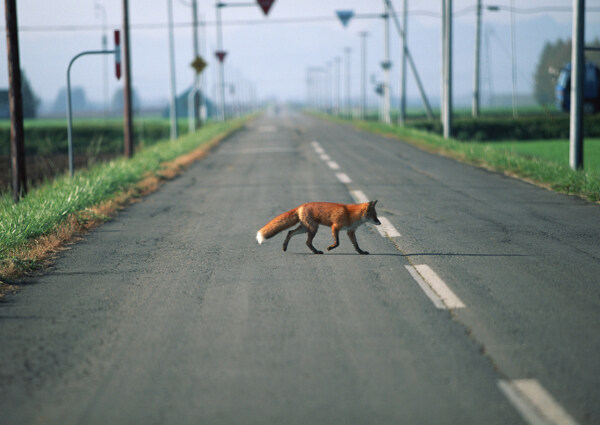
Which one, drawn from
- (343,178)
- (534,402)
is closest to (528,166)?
(343,178)

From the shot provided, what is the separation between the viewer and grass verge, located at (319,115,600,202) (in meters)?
13.3

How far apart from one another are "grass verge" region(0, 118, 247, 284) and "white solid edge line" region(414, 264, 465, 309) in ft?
13.0

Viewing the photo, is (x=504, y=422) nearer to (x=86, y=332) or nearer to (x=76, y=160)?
(x=86, y=332)

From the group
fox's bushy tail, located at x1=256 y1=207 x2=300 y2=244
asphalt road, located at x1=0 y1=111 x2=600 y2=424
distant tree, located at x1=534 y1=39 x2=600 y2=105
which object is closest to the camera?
asphalt road, located at x1=0 y1=111 x2=600 y2=424

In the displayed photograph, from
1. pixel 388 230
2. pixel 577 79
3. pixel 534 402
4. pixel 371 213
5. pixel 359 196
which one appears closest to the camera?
pixel 534 402

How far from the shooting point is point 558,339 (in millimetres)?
4785

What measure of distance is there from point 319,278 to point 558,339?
8.28 ft

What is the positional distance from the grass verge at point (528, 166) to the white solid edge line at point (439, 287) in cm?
669

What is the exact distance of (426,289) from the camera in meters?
6.21

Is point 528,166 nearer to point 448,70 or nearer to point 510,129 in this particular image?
point 448,70

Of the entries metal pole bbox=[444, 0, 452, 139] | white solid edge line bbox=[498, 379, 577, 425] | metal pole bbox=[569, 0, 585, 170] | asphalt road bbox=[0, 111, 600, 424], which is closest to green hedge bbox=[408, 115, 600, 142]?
metal pole bbox=[444, 0, 452, 139]

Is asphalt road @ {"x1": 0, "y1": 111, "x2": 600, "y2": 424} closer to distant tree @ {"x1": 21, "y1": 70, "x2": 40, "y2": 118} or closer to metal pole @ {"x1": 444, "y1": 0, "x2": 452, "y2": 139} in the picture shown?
metal pole @ {"x1": 444, "y1": 0, "x2": 452, "y2": 139}

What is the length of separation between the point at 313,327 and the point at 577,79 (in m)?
12.1

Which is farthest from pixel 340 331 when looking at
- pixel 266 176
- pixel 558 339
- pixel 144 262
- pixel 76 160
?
pixel 76 160
